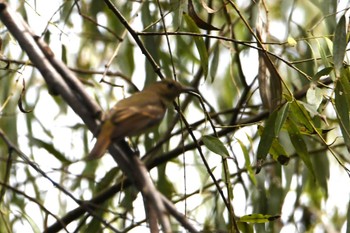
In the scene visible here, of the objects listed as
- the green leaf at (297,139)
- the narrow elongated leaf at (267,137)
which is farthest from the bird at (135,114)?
the green leaf at (297,139)

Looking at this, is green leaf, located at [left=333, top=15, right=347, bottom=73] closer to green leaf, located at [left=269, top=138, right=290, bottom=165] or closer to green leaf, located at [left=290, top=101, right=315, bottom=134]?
green leaf, located at [left=290, top=101, right=315, bottom=134]

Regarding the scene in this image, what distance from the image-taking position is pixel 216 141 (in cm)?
265

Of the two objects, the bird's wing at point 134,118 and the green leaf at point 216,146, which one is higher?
the green leaf at point 216,146

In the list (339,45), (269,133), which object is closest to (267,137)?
(269,133)

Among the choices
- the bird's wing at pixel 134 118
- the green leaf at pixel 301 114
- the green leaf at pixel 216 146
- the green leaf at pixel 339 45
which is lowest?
the bird's wing at pixel 134 118

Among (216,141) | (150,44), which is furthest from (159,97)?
(150,44)

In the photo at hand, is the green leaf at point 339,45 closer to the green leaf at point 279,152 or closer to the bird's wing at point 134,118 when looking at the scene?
the green leaf at point 279,152

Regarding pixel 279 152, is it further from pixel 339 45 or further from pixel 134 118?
pixel 134 118

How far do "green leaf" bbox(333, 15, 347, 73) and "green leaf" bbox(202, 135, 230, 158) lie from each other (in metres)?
0.45

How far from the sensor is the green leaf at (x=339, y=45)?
96.9 inches

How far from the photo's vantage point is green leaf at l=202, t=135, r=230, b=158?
262 centimetres

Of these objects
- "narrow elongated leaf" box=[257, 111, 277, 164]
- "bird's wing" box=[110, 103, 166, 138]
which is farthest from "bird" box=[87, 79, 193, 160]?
"narrow elongated leaf" box=[257, 111, 277, 164]

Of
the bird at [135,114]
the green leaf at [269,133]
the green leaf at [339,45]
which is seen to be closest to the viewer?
the bird at [135,114]

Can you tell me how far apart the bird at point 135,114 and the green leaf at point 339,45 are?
1.58 feet
